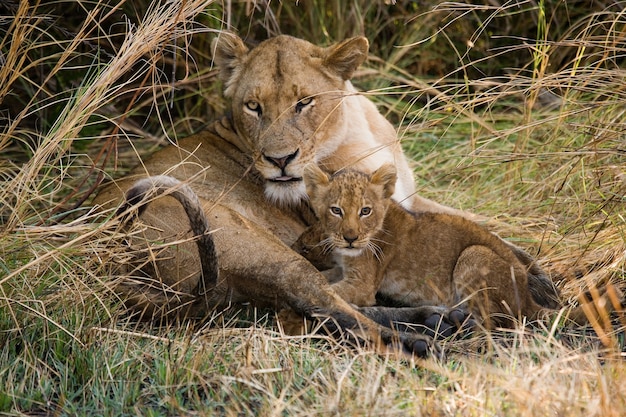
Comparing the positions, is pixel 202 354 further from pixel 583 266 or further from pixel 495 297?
pixel 583 266

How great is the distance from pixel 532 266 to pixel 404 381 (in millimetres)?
1366

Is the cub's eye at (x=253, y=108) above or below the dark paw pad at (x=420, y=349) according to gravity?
above

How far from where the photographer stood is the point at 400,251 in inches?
158

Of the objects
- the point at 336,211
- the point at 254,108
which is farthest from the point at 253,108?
the point at 336,211

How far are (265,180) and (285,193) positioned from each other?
11 centimetres

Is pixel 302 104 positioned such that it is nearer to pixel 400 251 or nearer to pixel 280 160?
pixel 280 160

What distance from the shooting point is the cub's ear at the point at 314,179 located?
398cm

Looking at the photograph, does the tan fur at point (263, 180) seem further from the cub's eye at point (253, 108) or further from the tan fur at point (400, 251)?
the tan fur at point (400, 251)

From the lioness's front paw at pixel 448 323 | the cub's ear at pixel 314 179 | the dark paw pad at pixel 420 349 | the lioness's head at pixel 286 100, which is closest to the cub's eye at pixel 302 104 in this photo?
the lioness's head at pixel 286 100

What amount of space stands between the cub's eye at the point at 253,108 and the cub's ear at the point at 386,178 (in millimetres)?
659

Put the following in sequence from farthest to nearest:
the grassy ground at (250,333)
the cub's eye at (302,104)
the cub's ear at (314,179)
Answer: the cub's eye at (302,104) < the cub's ear at (314,179) < the grassy ground at (250,333)

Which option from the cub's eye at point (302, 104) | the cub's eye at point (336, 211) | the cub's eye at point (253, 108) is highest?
the cub's eye at point (302, 104)

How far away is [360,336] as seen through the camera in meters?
3.35

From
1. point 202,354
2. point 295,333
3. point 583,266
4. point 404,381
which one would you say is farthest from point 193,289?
point 583,266
